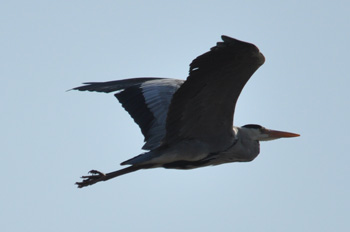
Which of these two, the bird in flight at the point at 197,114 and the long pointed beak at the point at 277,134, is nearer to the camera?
the bird in flight at the point at 197,114

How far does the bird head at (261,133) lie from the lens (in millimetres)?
10789

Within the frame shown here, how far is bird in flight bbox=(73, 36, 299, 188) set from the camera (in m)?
8.95

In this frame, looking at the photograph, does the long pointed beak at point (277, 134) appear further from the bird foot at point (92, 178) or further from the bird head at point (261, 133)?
the bird foot at point (92, 178)

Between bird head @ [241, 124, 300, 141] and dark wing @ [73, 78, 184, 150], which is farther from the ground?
dark wing @ [73, 78, 184, 150]

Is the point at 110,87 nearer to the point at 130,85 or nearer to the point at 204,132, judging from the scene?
the point at 130,85

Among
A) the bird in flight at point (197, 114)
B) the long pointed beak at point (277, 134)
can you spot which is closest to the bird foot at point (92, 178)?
the bird in flight at point (197, 114)

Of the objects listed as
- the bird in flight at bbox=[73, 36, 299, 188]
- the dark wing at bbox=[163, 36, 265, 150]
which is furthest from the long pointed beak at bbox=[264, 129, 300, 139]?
the dark wing at bbox=[163, 36, 265, 150]

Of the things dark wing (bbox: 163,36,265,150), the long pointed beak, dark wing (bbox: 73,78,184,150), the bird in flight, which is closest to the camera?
dark wing (bbox: 163,36,265,150)

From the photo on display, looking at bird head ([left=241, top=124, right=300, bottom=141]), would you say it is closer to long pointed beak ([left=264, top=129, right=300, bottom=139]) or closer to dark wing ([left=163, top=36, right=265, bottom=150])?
long pointed beak ([left=264, top=129, right=300, bottom=139])

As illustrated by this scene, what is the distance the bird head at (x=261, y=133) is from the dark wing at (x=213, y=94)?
686 mm

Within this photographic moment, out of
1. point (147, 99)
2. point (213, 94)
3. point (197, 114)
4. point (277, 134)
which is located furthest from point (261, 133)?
point (213, 94)

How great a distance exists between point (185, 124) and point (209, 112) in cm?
32

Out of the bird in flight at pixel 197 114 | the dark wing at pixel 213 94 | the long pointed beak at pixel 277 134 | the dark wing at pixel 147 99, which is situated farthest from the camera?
the long pointed beak at pixel 277 134

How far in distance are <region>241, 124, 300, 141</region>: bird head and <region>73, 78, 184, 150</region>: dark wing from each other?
105cm
